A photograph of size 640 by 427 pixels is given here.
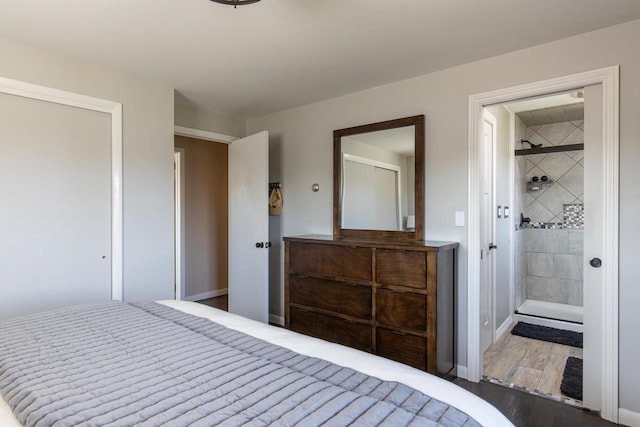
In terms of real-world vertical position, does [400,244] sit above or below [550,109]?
below

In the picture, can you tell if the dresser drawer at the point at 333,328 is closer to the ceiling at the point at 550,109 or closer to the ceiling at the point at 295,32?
the ceiling at the point at 295,32

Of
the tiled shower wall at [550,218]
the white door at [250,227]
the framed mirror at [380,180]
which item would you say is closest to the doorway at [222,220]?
the white door at [250,227]

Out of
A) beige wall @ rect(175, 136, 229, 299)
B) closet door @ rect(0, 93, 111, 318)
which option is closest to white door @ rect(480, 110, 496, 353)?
closet door @ rect(0, 93, 111, 318)

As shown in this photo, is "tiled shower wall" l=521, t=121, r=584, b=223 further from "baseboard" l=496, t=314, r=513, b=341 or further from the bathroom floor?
the bathroom floor

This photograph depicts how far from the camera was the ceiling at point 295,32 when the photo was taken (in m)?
1.92

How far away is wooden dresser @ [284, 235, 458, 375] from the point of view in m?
2.42

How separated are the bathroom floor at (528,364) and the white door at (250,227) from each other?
81.4 inches

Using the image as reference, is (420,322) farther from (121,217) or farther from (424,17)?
(121,217)

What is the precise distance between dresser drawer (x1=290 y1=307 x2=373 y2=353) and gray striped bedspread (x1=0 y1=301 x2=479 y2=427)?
1417mm

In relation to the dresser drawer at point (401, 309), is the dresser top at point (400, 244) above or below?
above

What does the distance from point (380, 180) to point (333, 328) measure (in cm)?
128

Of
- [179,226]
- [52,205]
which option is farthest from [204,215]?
[52,205]

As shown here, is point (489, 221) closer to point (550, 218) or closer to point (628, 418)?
point (628, 418)

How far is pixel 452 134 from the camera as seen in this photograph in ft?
8.96
